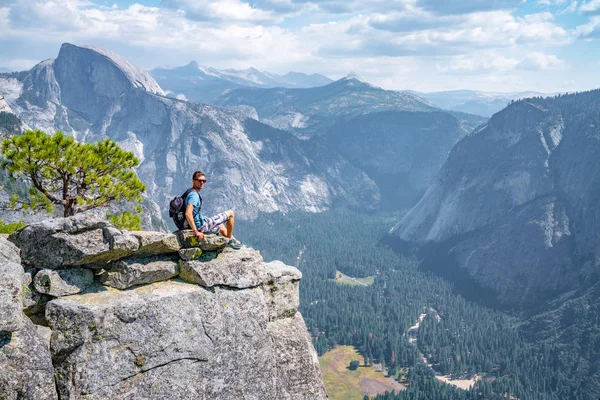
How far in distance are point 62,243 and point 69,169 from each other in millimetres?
8516

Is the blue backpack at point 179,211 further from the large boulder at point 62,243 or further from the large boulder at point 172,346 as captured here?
the large boulder at point 62,243

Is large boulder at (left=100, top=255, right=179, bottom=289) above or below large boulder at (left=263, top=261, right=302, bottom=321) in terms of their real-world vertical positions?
above

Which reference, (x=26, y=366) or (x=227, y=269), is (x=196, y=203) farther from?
(x=26, y=366)

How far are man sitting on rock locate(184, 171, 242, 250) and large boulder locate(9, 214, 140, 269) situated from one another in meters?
2.83

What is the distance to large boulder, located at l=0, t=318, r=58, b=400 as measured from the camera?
13.2 m

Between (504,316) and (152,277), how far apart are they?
7222 inches

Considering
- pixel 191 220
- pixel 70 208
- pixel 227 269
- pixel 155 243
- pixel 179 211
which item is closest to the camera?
pixel 155 243

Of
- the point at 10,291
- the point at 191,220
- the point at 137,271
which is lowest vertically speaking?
the point at 137,271

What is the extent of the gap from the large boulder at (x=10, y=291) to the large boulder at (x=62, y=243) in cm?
101

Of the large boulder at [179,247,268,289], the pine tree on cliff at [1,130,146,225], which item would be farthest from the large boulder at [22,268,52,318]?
the pine tree on cliff at [1,130,146,225]

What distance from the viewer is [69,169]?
22.8 metres

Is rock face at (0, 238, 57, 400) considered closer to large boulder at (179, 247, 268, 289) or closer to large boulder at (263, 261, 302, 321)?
large boulder at (179, 247, 268, 289)

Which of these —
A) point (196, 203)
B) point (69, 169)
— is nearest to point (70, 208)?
point (69, 169)

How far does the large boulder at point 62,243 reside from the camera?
617 inches
